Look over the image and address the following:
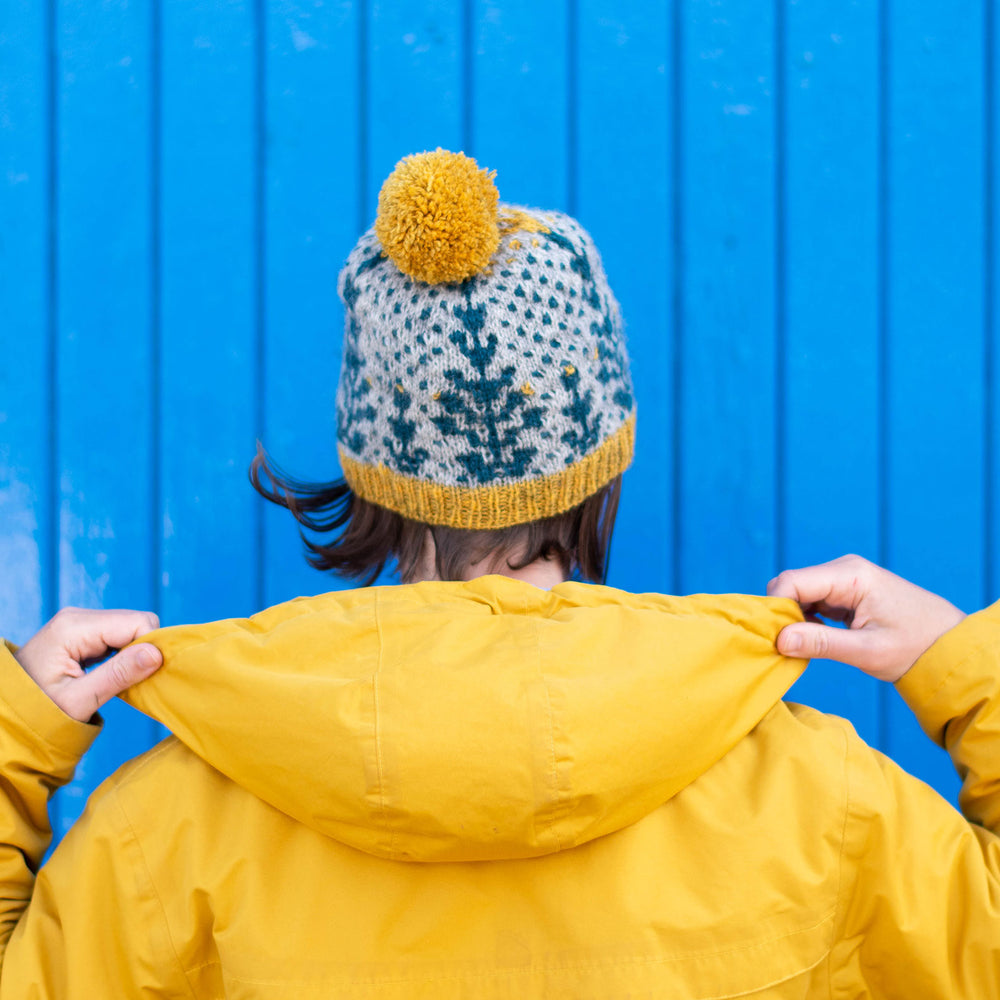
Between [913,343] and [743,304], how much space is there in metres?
0.24

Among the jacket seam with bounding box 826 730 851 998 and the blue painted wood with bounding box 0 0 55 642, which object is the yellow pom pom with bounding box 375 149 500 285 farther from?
the blue painted wood with bounding box 0 0 55 642

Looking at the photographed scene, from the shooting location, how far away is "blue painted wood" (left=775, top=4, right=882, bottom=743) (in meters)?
1.28

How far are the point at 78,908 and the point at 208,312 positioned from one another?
0.79 m

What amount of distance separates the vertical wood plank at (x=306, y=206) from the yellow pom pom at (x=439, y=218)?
49 centimetres

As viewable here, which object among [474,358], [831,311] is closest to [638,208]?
[831,311]

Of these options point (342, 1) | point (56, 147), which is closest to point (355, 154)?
point (342, 1)

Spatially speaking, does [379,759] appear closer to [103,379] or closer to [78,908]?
[78,908]

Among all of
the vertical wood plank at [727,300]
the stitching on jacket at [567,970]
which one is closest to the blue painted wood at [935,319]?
the vertical wood plank at [727,300]

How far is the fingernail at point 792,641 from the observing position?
2.47 feet

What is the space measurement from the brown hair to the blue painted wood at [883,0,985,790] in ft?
1.88

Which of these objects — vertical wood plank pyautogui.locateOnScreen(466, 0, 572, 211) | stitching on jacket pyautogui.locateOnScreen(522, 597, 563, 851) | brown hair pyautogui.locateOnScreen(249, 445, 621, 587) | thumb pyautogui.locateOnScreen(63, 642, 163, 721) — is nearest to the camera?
stitching on jacket pyautogui.locateOnScreen(522, 597, 563, 851)

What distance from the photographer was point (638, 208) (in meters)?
1.27

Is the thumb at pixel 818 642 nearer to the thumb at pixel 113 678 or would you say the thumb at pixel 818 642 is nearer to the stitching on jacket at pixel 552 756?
the stitching on jacket at pixel 552 756

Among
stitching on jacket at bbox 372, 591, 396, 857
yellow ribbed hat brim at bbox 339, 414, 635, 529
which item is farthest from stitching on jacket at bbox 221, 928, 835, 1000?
yellow ribbed hat brim at bbox 339, 414, 635, 529
